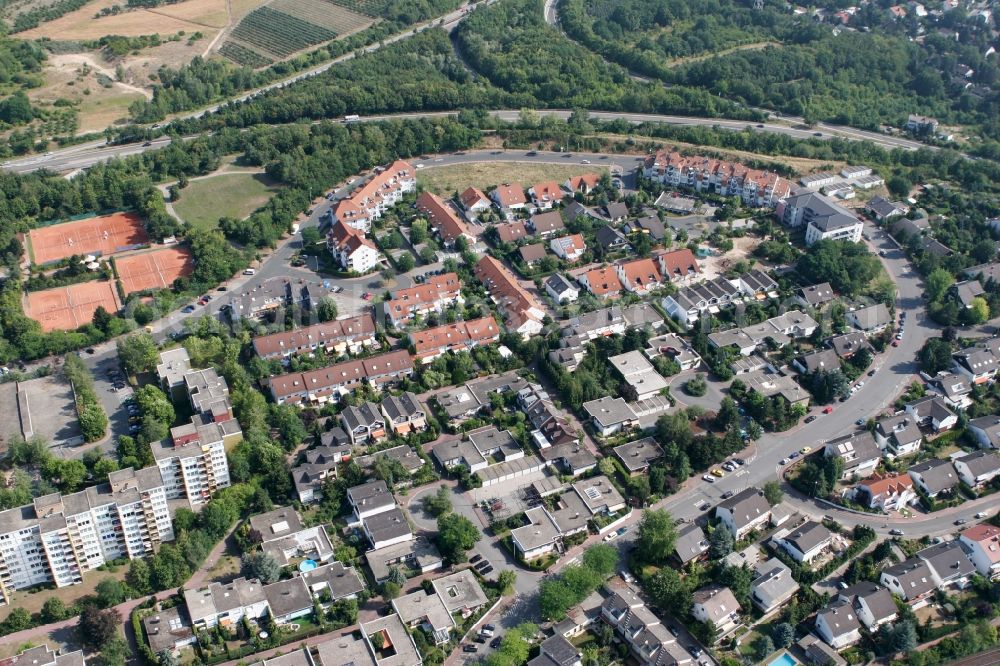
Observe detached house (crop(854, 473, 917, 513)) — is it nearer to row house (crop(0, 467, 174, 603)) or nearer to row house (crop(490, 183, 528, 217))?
row house (crop(0, 467, 174, 603))

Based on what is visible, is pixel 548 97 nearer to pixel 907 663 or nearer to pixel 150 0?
pixel 150 0

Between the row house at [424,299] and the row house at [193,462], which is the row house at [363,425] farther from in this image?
the row house at [424,299]

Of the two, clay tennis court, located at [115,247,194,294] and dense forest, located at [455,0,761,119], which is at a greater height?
dense forest, located at [455,0,761,119]

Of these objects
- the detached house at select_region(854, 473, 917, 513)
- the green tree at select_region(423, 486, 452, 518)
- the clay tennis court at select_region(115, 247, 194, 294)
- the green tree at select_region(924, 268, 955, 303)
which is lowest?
the clay tennis court at select_region(115, 247, 194, 294)

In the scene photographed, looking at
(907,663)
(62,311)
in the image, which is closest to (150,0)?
(62,311)

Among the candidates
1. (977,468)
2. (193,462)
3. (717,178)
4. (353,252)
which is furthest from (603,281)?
(193,462)

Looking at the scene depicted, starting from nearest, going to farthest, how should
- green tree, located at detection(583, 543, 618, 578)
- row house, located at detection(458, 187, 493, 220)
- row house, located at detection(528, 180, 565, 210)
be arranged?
1. green tree, located at detection(583, 543, 618, 578)
2. row house, located at detection(458, 187, 493, 220)
3. row house, located at detection(528, 180, 565, 210)

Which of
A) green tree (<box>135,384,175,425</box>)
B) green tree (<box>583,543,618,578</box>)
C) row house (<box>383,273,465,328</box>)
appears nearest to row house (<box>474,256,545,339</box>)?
row house (<box>383,273,465,328</box>)

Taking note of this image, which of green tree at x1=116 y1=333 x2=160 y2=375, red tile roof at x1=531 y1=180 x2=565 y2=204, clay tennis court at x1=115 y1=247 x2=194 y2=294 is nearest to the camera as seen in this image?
green tree at x1=116 y1=333 x2=160 y2=375
